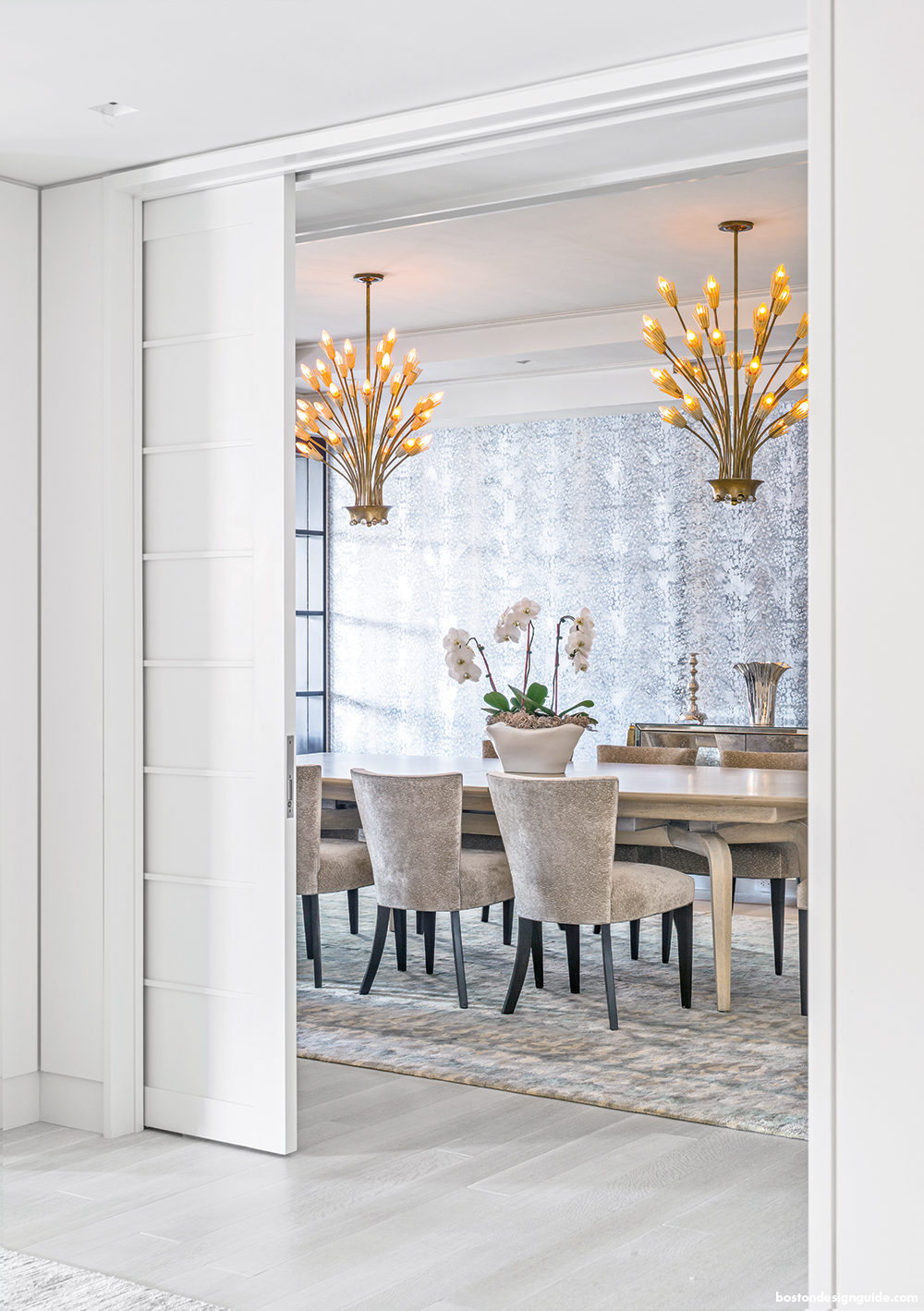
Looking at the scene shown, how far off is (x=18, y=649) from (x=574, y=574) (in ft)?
16.3

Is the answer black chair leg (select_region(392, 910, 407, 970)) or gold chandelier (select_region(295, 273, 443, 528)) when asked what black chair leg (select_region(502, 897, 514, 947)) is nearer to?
black chair leg (select_region(392, 910, 407, 970))

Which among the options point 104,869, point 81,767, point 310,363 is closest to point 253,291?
point 81,767

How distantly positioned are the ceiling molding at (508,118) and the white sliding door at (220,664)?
0.09 metres

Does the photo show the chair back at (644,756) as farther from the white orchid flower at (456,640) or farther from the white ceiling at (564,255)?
the white ceiling at (564,255)

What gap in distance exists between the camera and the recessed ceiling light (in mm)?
3053

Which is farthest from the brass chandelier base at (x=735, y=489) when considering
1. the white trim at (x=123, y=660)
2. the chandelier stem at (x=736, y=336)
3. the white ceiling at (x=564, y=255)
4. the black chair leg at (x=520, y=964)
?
the white trim at (x=123, y=660)

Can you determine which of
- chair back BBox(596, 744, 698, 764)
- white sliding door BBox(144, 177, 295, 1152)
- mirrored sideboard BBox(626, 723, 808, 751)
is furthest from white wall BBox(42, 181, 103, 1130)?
mirrored sideboard BBox(626, 723, 808, 751)

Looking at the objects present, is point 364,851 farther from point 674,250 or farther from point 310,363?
point 310,363

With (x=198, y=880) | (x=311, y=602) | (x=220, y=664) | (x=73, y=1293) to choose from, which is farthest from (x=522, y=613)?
(x=311, y=602)

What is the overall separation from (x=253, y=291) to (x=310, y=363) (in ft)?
15.1

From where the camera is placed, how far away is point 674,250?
596 cm

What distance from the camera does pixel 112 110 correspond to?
3.08 metres

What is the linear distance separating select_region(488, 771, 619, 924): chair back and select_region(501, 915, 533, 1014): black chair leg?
10 centimetres
